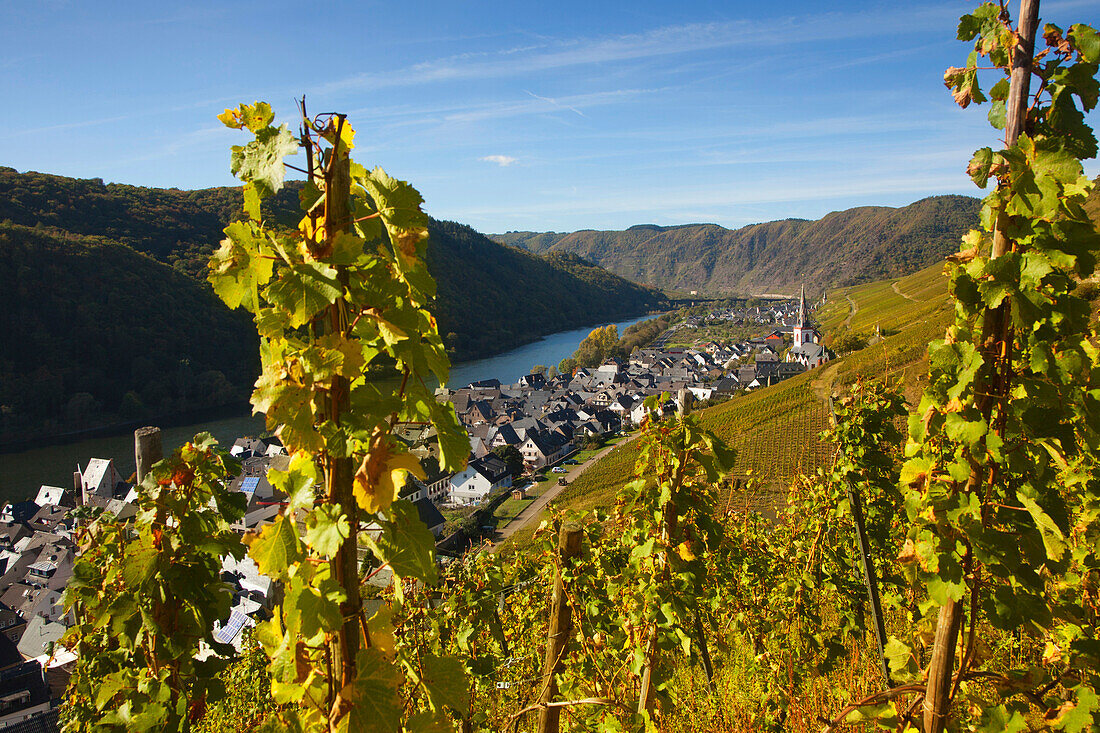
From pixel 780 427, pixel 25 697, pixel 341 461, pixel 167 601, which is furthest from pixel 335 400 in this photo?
pixel 780 427

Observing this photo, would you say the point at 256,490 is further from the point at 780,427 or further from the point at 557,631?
the point at 557,631

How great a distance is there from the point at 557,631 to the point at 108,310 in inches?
2648

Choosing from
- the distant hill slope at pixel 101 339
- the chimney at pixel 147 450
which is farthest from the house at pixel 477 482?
the chimney at pixel 147 450

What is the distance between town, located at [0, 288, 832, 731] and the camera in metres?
5.02

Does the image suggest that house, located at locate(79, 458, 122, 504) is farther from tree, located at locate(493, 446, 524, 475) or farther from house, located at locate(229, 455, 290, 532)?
tree, located at locate(493, 446, 524, 475)

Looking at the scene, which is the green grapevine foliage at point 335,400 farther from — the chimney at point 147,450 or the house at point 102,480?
the house at point 102,480

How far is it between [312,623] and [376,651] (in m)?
0.16

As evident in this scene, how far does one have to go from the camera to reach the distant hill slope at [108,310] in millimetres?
48188

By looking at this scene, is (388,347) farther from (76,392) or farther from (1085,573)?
(76,392)

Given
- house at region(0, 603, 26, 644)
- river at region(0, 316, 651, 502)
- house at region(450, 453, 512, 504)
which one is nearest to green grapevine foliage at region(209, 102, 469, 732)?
house at region(0, 603, 26, 644)

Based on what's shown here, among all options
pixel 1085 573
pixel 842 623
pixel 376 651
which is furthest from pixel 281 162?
pixel 842 623

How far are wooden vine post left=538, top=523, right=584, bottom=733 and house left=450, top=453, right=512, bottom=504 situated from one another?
30.4 metres

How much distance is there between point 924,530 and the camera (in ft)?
4.67

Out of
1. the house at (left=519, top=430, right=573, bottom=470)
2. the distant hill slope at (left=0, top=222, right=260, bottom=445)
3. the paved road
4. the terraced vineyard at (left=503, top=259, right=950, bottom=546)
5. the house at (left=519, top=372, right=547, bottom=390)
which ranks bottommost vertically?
the paved road
